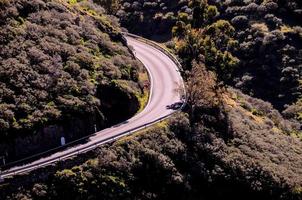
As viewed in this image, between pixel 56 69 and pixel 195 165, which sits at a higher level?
pixel 56 69

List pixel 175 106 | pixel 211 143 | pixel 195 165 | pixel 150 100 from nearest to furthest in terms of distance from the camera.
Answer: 1. pixel 195 165
2. pixel 211 143
3. pixel 175 106
4. pixel 150 100

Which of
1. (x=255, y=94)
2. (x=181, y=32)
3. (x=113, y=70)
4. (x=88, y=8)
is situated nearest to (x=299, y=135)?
(x=255, y=94)

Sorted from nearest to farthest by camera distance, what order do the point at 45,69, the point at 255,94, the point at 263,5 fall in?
the point at 45,69, the point at 255,94, the point at 263,5

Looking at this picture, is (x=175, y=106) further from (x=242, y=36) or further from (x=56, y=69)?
(x=242, y=36)

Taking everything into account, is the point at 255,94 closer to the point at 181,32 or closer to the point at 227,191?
the point at 181,32

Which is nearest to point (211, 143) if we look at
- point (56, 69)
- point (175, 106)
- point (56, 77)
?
point (175, 106)

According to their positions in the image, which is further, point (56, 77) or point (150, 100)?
point (150, 100)
